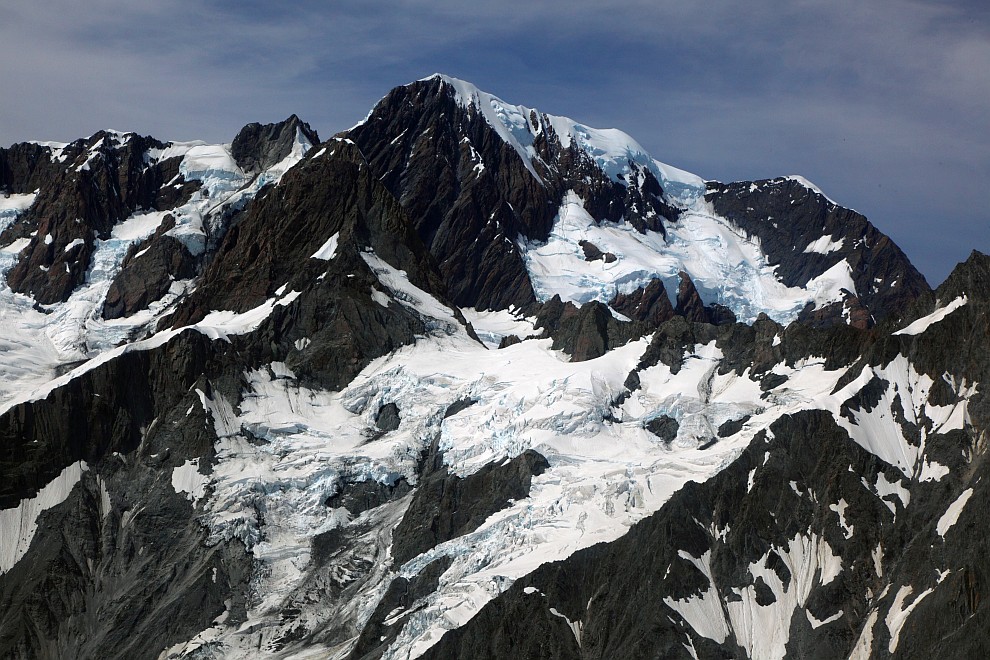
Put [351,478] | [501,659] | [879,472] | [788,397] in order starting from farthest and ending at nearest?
[351,478] < [788,397] < [879,472] < [501,659]

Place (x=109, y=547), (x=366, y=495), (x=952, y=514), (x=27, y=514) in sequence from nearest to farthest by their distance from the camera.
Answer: (x=952, y=514)
(x=109, y=547)
(x=366, y=495)
(x=27, y=514)

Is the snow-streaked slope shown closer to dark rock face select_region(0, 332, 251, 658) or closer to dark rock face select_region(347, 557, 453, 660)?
dark rock face select_region(347, 557, 453, 660)

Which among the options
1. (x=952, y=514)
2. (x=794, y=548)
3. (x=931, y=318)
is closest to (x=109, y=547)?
(x=794, y=548)

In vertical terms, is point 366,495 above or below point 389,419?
below

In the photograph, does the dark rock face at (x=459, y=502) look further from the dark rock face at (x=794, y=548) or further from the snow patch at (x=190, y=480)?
the snow patch at (x=190, y=480)

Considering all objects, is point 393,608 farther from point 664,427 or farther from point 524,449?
point 664,427

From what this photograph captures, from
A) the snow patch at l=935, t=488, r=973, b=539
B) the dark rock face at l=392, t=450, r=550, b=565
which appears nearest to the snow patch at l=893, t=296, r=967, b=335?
the snow patch at l=935, t=488, r=973, b=539

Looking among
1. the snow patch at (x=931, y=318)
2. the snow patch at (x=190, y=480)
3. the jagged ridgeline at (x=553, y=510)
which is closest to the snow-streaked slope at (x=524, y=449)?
the jagged ridgeline at (x=553, y=510)

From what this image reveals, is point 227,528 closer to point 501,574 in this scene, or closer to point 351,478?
point 351,478

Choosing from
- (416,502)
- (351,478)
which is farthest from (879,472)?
(351,478)
